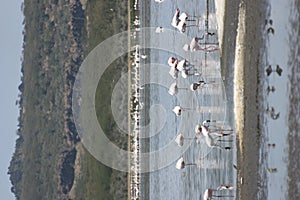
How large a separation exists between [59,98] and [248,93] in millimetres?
14130

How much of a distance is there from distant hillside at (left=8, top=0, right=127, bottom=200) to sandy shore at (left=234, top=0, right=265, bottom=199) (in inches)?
307

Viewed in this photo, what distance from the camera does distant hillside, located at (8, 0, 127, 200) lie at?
20953 millimetres

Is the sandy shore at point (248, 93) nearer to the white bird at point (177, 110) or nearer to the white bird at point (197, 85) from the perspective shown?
the white bird at point (197, 85)

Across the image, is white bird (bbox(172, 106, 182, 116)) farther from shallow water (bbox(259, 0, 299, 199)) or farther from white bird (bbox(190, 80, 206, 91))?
shallow water (bbox(259, 0, 299, 199))

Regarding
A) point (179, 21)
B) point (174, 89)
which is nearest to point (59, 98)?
point (174, 89)

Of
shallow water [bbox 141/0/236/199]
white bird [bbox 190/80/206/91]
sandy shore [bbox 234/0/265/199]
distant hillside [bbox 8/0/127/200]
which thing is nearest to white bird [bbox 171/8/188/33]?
shallow water [bbox 141/0/236/199]

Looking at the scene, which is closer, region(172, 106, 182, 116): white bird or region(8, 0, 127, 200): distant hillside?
region(172, 106, 182, 116): white bird

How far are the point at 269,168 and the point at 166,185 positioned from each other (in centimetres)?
696

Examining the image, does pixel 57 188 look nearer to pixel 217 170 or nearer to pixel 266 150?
pixel 217 170

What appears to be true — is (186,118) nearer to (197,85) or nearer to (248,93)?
(197,85)

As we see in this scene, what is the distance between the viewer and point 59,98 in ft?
81.5

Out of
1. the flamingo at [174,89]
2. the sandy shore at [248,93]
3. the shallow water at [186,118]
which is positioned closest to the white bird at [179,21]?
the shallow water at [186,118]

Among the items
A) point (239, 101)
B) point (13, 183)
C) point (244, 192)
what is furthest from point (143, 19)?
point (13, 183)

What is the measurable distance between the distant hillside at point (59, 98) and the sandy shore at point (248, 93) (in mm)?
7808
